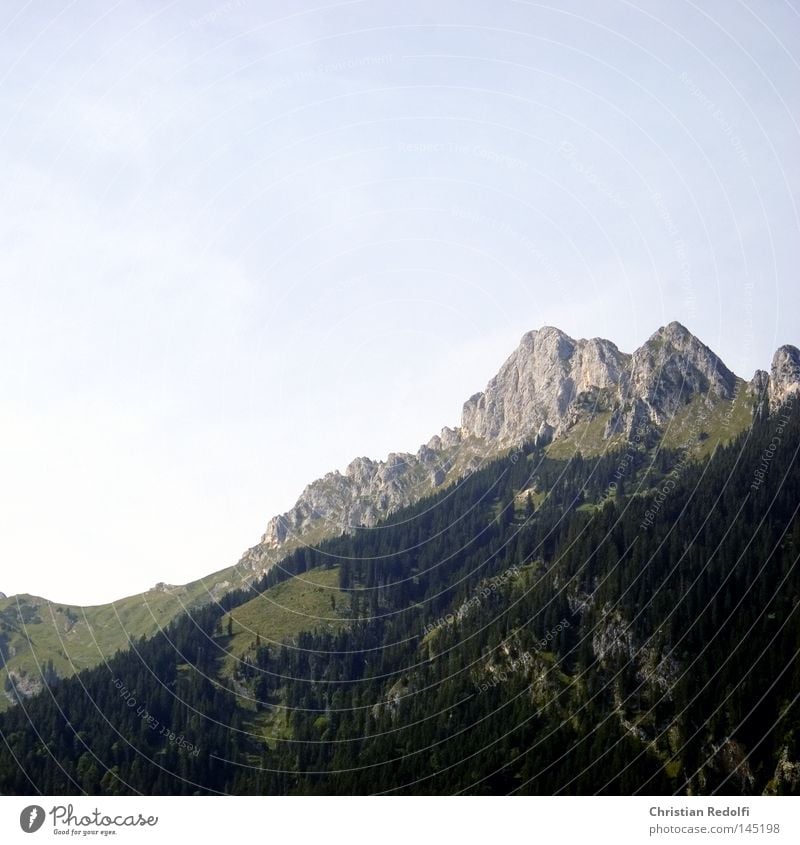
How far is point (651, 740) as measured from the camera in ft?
518

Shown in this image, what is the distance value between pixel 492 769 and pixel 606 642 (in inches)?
1553

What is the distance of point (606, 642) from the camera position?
188625mm

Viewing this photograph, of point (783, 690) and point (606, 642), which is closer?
point (783, 690)
